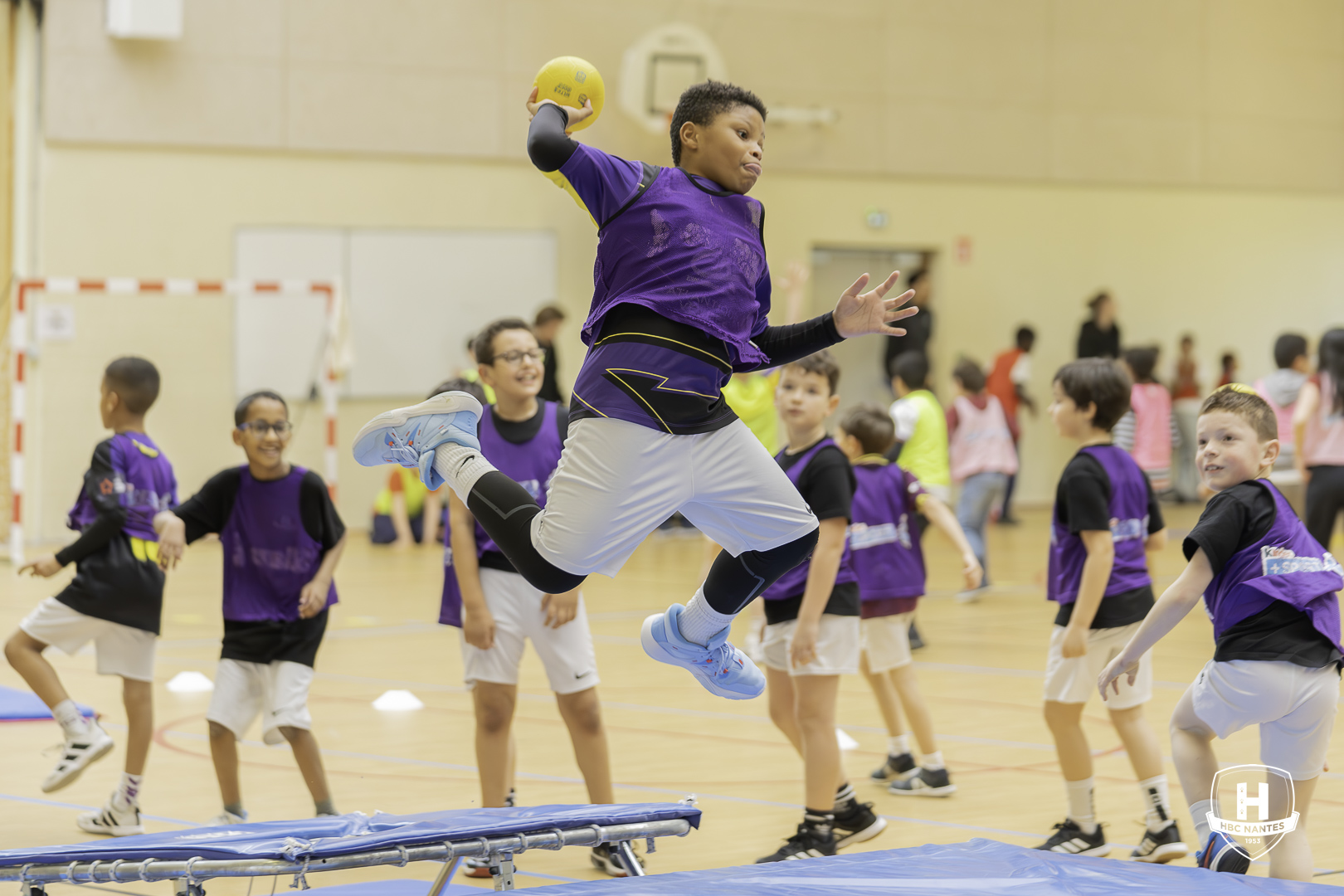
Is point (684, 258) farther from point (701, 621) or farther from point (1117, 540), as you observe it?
point (1117, 540)

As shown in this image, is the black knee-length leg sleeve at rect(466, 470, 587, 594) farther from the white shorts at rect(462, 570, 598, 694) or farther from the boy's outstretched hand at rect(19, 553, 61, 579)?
the boy's outstretched hand at rect(19, 553, 61, 579)

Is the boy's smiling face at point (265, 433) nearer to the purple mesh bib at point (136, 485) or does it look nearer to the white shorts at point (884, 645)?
the purple mesh bib at point (136, 485)

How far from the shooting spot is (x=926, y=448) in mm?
9398

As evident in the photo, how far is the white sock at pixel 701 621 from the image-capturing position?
4000mm

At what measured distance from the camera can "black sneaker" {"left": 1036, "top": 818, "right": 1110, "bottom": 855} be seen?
192 inches

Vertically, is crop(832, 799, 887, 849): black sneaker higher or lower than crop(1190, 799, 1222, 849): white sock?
lower

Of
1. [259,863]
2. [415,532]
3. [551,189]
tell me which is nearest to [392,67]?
[551,189]

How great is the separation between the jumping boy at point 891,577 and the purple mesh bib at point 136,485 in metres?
2.55

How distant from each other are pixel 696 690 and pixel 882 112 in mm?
11357

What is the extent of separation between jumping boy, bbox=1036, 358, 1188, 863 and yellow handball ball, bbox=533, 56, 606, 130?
6.60ft

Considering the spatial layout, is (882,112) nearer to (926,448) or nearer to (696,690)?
(926,448)

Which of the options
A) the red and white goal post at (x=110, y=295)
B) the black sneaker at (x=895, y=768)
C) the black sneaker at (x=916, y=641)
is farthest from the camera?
the red and white goal post at (x=110, y=295)

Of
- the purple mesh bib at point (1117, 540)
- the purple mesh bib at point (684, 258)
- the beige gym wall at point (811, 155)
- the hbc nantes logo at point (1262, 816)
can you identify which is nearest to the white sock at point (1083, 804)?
the purple mesh bib at point (1117, 540)

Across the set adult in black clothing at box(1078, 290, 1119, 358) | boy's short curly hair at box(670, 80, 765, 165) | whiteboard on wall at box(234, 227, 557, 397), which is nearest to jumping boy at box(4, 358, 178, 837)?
boy's short curly hair at box(670, 80, 765, 165)
